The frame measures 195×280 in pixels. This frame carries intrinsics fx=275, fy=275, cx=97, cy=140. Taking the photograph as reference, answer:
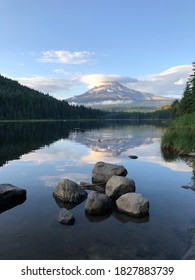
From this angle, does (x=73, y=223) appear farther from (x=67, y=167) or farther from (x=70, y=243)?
(x=67, y=167)

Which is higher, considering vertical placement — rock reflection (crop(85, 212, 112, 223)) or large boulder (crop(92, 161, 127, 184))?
large boulder (crop(92, 161, 127, 184))

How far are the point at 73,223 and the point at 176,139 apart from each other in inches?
1151

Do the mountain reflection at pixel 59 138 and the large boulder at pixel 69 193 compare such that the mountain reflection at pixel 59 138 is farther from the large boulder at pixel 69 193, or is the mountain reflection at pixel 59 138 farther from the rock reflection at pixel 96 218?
the rock reflection at pixel 96 218

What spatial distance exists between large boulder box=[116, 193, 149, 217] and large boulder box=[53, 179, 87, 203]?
2967 mm

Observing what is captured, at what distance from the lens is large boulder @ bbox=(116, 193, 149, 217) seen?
1446 centimetres

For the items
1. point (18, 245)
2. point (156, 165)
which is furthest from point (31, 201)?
point (156, 165)

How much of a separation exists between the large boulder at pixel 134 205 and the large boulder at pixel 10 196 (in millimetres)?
6424

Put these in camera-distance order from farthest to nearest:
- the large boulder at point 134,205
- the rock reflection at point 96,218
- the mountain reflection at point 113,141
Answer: the mountain reflection at point 113,141 < the large boulder at point 134,205 < the rock reflection at point 96,218

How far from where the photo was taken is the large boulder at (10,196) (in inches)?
647

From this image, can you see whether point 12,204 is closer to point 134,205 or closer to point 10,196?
point 10,196

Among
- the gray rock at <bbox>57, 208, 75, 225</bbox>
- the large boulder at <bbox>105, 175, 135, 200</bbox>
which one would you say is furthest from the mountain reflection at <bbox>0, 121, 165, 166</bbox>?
the gray rock at <bbox>57, 208, 75, 225</bbox>

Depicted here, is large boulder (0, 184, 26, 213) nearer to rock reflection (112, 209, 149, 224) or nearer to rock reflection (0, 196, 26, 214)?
rock reflection (0, 196, 26, 214)

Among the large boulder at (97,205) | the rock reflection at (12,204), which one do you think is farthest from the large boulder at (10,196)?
the large boulder at (97,205)

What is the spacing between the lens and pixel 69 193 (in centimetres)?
1698
